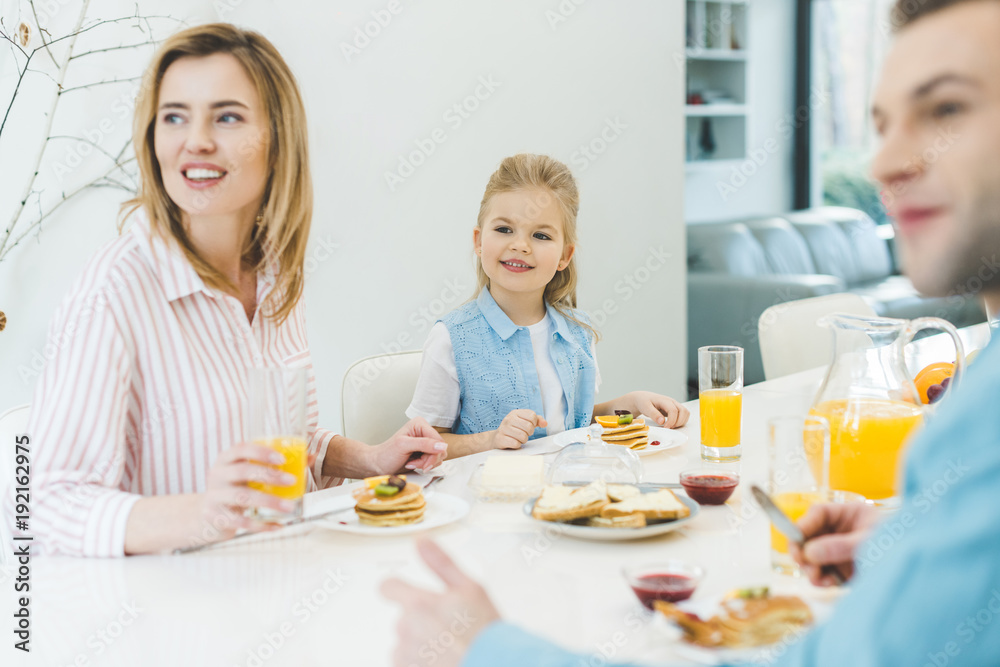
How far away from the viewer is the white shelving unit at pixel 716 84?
18.6ft

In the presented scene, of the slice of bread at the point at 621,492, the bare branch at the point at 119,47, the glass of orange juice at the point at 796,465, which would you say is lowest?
the slice of bread at the point at 621,492

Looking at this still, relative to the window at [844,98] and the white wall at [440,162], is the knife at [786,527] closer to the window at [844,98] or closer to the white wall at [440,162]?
the white wall at [440,162]

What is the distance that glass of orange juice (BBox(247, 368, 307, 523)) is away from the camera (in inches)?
39.8

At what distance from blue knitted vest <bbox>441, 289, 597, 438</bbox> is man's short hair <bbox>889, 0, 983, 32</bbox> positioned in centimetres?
130

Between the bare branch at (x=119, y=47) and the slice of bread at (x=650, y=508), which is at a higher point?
the bare branch at (x=119, y=47)

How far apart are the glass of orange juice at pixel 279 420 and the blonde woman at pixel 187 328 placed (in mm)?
18

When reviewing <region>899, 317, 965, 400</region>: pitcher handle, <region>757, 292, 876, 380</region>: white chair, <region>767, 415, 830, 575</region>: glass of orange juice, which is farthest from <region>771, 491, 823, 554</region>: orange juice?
<region>757, 292, 876, 380</region>: white chair

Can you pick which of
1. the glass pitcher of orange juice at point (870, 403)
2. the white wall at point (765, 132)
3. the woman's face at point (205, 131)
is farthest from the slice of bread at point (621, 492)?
the white wall at point (765, 132)

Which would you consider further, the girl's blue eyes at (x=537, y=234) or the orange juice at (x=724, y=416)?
the girl's blue eyes at (x=537, y=234)

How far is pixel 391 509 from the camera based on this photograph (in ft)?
3.70

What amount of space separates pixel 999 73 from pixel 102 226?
7.30 feet

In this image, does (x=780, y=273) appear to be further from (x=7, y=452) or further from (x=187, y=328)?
(x=7, y=452)

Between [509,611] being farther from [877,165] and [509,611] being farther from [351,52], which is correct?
[351,52]

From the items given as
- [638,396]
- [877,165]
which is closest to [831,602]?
[877,165]
